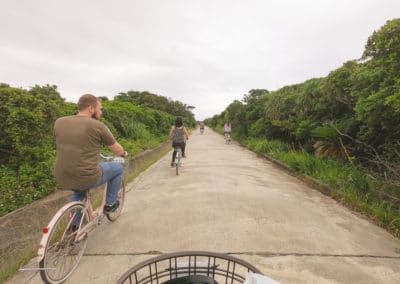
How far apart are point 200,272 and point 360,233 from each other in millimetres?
3508

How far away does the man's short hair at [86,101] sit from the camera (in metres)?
3.32

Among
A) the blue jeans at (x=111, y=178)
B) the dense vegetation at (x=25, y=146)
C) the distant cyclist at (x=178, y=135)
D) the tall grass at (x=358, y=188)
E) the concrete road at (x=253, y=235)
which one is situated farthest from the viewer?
the distant cyclist at (x=178, y=135)

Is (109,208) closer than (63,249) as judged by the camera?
No

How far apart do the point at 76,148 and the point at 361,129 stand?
6722mm

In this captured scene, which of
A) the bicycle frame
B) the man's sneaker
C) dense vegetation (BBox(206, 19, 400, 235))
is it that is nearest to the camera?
the bicycle frame

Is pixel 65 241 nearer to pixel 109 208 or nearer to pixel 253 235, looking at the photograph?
pixel 109 208

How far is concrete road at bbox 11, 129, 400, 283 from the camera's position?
3.11 metres

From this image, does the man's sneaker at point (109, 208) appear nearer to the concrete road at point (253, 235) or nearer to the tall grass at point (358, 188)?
the concrete road at point (253, 235)

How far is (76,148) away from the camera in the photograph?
10.3ft

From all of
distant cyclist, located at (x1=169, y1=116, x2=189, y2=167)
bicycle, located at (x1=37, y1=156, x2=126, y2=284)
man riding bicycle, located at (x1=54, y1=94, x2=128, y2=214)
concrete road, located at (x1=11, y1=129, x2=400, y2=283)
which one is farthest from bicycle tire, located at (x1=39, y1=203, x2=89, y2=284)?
distant cyclist, located at (x1=169, y1=116, x2=189, y2=167)

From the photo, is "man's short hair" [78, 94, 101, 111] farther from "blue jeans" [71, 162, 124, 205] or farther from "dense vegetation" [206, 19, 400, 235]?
"dense vegetation" [206, 19, 400, 235]

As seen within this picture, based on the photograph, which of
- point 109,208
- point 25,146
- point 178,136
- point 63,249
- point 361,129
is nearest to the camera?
point 63,249

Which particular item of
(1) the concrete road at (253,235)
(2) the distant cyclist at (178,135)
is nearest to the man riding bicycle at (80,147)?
(1) the concrete road at (253,235)

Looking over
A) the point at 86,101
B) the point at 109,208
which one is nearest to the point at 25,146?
the point at 109,208
